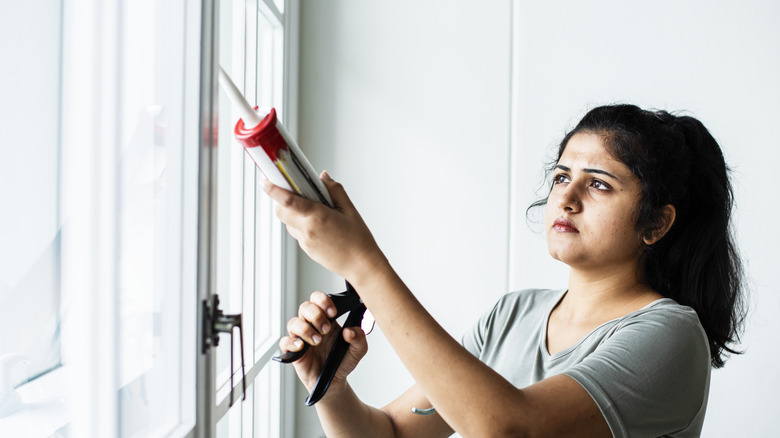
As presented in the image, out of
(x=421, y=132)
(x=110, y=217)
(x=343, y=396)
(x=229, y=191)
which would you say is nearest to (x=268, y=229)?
(x=229, y=191)

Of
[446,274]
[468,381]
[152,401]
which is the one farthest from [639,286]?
[152,401]

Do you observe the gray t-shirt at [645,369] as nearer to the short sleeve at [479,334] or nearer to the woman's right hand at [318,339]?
the short sleeve at [479,334]

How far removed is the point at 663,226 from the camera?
1062mm

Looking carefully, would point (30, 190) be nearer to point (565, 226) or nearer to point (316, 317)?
point (316, 317)

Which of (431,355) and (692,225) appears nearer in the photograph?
(431,355)

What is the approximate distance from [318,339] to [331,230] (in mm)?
250

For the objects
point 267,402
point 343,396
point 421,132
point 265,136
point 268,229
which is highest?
point 421,132

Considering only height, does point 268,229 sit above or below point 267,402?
above

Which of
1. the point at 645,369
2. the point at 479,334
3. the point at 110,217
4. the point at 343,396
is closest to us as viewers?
the point at 110,217

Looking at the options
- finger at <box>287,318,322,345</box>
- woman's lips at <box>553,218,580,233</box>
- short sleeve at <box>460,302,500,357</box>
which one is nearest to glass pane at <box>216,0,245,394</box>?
finger at <box>287,318,322,345</box>

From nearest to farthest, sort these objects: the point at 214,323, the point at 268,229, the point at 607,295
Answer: the point at 214,323
the point at 607,295
the point at 268,229

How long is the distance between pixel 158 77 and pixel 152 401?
0.39m

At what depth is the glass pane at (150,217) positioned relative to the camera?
0.63 metres

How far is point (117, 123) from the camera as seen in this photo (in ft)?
1.99
